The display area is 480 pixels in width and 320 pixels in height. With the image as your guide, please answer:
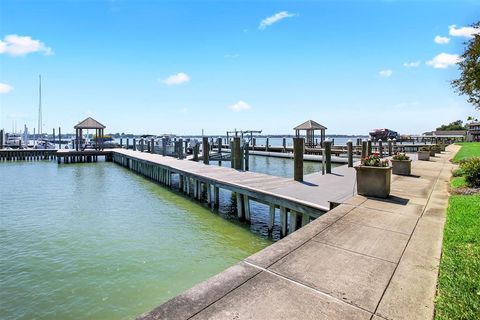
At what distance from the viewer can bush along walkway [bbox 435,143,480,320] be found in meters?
2.87

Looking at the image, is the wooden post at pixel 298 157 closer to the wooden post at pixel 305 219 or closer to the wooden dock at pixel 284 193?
the wooden dock at pixel 284 193

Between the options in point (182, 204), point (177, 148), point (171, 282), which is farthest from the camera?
point (177, 148)

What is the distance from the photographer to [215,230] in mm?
9953

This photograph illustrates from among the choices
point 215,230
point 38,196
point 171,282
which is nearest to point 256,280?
point 171,282

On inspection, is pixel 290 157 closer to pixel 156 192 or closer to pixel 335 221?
pixel 156 192

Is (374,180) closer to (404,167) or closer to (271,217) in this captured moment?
(271,217)

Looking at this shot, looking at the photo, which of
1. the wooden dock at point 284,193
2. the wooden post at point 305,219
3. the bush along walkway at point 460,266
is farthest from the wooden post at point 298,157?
the bush along walkway at point 460,266

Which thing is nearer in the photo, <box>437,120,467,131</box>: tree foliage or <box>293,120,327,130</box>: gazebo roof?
<box>293,120,327,130</box>: gazebo roof

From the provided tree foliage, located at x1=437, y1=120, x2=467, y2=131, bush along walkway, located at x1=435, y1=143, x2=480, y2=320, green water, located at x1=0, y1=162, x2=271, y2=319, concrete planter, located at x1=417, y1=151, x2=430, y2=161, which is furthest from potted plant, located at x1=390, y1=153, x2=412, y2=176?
Result: tree foliage, located at x1=437, y1=120, x2=467, y2=131

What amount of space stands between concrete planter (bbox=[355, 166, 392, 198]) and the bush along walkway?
1.44 metres

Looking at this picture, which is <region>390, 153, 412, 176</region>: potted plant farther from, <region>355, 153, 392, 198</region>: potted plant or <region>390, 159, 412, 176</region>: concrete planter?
<region>355, 153, 392, 198</region>: potted plant

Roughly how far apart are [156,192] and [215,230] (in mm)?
7641

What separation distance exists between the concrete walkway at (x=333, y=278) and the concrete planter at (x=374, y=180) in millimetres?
1970

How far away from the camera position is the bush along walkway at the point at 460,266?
9.40ft
